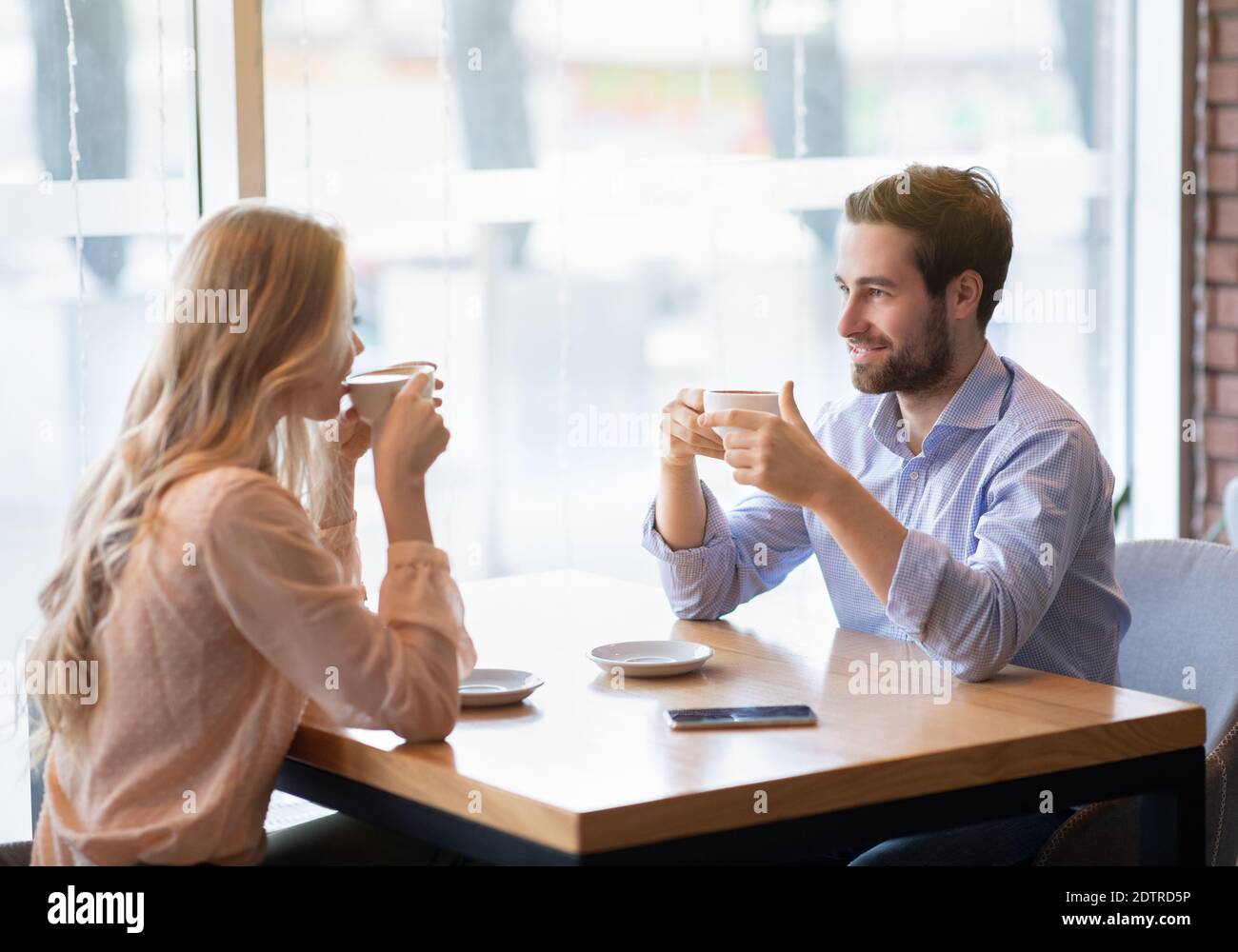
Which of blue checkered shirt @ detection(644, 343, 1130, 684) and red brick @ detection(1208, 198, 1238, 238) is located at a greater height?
red brick @ detection(1208, 198, 1238, 238)

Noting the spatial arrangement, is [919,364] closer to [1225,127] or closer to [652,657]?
[652,657]

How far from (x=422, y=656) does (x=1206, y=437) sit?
2.98 meters

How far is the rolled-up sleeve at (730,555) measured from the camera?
214 cm

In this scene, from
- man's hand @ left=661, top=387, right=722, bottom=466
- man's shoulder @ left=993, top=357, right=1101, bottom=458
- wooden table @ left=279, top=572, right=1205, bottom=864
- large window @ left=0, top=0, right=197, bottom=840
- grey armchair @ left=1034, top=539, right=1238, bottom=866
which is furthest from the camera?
large window @ left=0, top=0, right=197, bottom=840

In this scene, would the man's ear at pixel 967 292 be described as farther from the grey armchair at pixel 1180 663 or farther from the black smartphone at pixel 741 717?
the black smartphone at pixel 741 717

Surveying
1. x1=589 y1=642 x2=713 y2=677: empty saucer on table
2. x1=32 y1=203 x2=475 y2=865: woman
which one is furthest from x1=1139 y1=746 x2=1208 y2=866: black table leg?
x1=32 y1=203 x2=475 y2=865: woman

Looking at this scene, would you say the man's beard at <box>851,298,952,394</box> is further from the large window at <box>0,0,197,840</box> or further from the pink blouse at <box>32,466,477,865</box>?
the large window at <box>0,0,197,840</box>

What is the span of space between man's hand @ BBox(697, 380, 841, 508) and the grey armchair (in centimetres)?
48

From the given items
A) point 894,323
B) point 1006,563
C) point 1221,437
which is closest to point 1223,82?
point 1221,437

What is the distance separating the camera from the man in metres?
1.82
